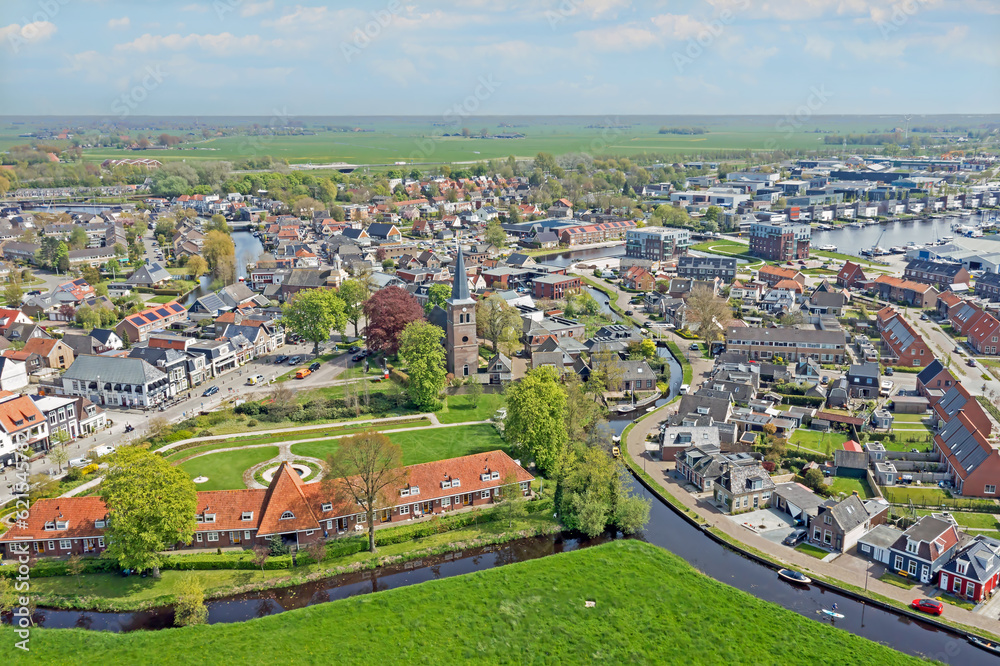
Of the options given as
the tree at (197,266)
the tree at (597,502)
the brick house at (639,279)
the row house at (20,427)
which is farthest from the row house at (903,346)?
the tree at (197,266)

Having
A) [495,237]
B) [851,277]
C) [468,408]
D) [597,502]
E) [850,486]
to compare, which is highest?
[495,237]

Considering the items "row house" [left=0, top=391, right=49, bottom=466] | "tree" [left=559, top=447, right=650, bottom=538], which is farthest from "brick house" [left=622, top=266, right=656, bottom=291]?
"row house" [left=0, top=391, right=49, bottom=466]

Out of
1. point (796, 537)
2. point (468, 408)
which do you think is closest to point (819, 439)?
point (796, 537)

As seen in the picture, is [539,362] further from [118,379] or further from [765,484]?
[118,379]

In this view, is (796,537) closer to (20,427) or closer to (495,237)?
(20,427)

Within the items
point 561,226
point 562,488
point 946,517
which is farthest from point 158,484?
point 561,226

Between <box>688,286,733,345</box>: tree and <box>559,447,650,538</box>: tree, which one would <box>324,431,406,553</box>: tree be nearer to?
<box>559,447,650,538</box>: tree

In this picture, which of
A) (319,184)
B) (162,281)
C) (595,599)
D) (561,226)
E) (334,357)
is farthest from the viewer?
(319,184)
